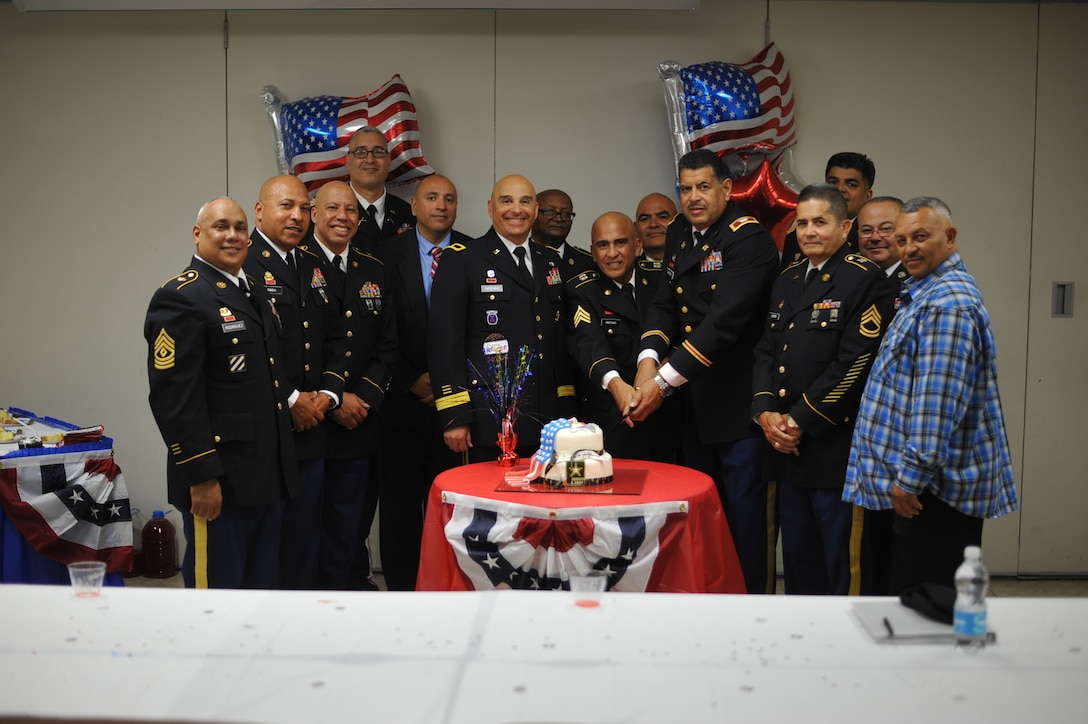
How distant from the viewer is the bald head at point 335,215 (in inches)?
174

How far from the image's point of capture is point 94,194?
18.2ft

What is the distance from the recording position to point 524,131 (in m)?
5.51

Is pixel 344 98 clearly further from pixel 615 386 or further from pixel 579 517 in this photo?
pixel 579 517

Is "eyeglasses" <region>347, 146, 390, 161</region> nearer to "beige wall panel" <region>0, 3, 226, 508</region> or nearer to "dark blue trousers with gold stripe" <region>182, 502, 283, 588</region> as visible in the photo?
"beige wall panel" <region>0, 3, 226, 508</region>

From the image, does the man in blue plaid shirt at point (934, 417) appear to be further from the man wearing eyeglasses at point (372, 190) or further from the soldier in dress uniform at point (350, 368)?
the man wearing eyeglasses at point (372, 190)

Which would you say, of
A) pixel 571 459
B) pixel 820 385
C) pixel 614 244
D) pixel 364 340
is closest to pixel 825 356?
pixel 820 385

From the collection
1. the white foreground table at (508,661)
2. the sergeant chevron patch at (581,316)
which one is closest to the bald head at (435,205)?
the sergeant chevron patch at (581,316)

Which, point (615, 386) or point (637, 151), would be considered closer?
point (615, 386)

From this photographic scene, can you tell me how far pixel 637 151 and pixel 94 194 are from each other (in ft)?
9.41

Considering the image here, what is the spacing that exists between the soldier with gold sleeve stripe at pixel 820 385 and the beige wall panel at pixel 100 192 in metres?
3.18

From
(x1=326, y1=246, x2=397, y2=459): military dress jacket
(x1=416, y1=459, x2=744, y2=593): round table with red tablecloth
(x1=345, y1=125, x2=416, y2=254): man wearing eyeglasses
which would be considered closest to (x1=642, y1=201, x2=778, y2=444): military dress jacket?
(x1=416, y1=459, x2=744, y2=593): round table with red tablecloth

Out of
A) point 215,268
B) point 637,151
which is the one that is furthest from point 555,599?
point 637,151

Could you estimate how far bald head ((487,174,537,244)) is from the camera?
4395 mm

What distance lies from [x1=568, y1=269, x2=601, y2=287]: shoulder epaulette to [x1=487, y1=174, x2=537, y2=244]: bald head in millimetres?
296
